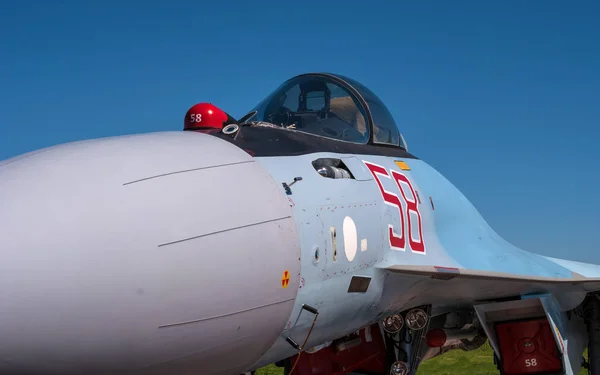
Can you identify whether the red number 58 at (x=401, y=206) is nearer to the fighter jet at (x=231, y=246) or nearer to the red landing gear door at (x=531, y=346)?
the fighter jet at (x=231, y=246)

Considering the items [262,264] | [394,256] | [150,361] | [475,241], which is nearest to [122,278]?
[150,361]

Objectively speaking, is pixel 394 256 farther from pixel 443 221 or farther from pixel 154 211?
pixel 154 211

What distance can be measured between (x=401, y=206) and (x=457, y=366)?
9.01 meters

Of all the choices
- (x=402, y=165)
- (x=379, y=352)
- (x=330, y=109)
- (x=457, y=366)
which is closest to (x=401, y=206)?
(x=402, y=165)

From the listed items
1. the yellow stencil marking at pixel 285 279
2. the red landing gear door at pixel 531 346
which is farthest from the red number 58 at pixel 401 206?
the red landing gear door at pixel 531 346

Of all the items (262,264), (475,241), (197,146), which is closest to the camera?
(262,264)

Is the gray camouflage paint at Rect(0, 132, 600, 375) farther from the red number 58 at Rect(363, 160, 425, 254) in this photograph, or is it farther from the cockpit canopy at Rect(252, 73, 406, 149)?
the cockpit canopy at Rect(252, 73, 406, 149)

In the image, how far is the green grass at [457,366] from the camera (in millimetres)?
12328

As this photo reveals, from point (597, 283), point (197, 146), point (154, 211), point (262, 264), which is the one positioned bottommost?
point (597, 283)

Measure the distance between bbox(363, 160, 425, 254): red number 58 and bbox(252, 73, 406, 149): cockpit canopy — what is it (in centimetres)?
44

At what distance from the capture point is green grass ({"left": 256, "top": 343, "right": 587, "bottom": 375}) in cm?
1233

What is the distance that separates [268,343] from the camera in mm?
3586

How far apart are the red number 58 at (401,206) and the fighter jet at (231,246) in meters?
0.02

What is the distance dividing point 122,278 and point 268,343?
1.13 metres
